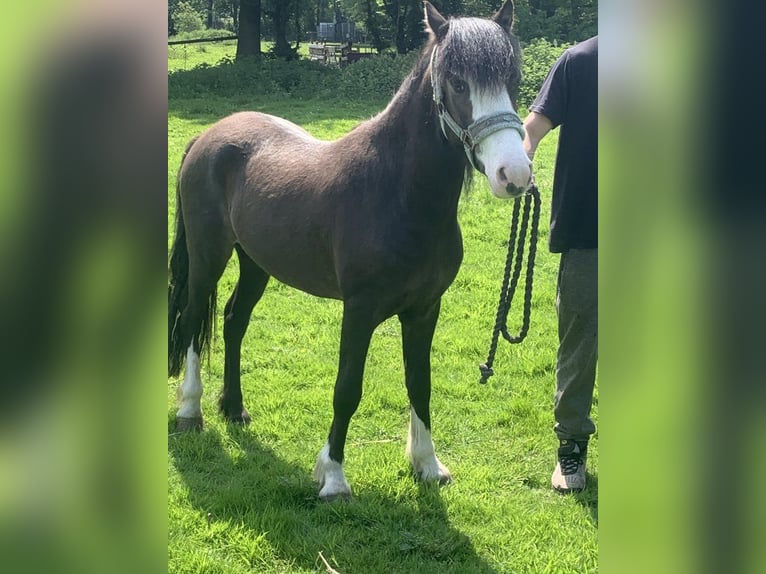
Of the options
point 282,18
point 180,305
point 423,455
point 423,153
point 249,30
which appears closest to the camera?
point 423,153

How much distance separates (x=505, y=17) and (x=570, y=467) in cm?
217

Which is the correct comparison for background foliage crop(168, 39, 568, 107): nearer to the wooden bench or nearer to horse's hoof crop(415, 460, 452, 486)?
the wooden bench

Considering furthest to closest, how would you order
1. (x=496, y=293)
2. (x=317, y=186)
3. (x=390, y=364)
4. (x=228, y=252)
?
(x=496, y=293), (x=390, y=364), (x=228, y=252), (x=317, y=186)

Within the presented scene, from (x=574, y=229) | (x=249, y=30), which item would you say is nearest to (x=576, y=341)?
(x=574, y=229)

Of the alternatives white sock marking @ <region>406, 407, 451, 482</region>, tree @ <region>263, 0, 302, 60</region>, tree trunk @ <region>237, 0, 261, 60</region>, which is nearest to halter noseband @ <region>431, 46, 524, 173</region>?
white sock marking @ <region>406, 407, 451, 482</region>

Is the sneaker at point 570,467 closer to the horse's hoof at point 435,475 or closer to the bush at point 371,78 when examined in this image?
the horse's hoof at point 435,475

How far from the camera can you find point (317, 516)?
10.9ft

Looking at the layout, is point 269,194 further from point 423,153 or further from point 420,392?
point 420,392

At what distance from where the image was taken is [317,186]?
353cm

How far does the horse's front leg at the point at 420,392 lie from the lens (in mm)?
3607
